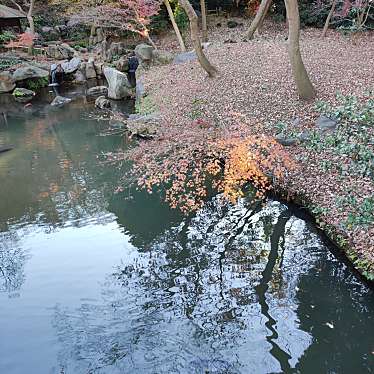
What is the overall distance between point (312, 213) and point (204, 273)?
8.44 ft

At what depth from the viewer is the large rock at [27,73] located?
2162 cm

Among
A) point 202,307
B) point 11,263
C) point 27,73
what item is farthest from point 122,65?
point 202,307

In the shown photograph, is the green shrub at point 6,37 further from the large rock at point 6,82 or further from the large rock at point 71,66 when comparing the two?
the large rock at point 71,66

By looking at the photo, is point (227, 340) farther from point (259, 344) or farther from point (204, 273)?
point (204, 273)

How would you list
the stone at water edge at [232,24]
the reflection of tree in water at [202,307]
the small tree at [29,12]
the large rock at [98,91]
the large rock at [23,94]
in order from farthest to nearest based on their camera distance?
the small tree at [29,12] → the stone at water edge at [232,24] → the large rock at [23,94] → the large rock at [98,91] → the reflection of tree in water at [202,307]

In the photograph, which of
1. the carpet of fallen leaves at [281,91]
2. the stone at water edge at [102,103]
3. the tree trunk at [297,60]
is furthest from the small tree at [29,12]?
the tree trunk at [297,60]

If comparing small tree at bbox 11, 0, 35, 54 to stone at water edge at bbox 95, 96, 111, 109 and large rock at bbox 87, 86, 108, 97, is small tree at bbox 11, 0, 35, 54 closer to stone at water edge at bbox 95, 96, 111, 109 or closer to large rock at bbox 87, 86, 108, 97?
large rock at bbox 87, 86, 108, 97

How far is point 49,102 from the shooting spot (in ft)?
65.3

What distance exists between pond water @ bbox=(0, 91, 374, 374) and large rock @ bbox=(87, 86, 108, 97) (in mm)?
10744

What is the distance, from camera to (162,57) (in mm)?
20250

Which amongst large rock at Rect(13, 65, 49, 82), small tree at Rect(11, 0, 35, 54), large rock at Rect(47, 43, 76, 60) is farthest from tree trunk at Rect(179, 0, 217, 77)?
small tree at Rect(11, 0, 35, 54)

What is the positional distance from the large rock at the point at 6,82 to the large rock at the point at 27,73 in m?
0.25

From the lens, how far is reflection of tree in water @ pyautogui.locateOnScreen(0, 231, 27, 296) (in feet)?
24.1

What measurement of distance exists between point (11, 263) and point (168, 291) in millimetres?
3287
